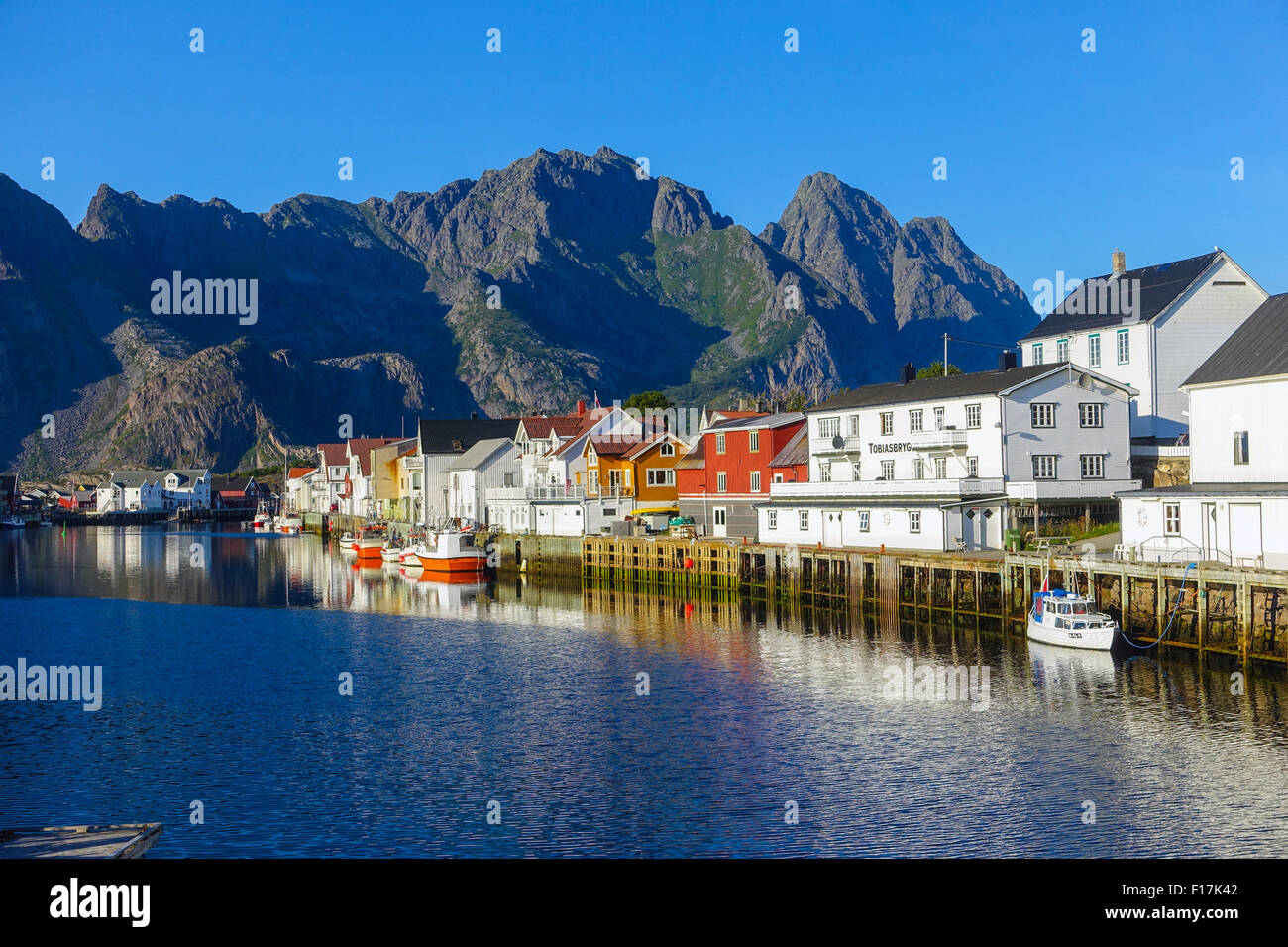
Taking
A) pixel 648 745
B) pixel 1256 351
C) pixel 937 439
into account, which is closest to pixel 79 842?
pixel 648 745

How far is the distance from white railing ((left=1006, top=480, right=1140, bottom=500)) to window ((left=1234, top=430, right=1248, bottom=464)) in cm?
1059

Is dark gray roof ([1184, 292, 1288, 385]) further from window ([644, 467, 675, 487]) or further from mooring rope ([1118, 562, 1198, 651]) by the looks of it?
window ([644, 467, 675, 487])

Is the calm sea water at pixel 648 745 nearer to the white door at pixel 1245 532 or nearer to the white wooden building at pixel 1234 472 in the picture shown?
the white door at pixel 1245 532

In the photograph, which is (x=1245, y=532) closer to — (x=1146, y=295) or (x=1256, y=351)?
(x=1256, y=351)

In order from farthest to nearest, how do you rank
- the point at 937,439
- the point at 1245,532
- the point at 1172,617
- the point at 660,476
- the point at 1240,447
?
1. the point at 660,476
2. the point at 937,439
3. the point at 1240,447
4. the point at 1245,532
5. the point at 1172,617

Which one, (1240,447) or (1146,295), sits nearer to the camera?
(1240,447)

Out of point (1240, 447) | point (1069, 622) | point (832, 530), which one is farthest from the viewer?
point (832, 530)

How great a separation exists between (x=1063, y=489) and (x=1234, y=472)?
41.1 ft

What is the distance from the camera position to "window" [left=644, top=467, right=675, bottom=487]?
96000 mm

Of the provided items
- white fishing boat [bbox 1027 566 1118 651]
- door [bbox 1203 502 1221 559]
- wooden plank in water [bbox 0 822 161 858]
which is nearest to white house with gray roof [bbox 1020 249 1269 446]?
door [bbox 1203 502 1221 559]

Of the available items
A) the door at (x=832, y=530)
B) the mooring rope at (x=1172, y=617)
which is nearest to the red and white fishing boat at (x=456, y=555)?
the door at (x=832, y=530)

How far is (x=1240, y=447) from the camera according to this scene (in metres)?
50.8

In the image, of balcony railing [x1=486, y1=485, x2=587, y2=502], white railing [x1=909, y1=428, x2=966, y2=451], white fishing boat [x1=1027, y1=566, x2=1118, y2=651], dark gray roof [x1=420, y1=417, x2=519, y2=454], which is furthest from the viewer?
dark gray roof [x1=420, y1=417, x2=519, y2=454]

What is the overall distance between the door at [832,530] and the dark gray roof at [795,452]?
340 inches
